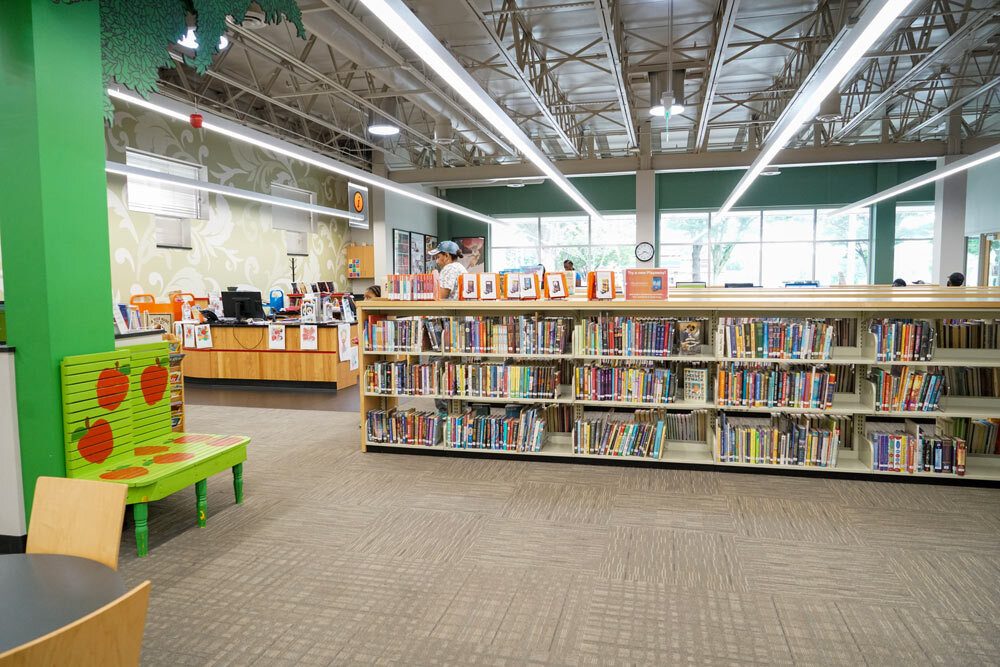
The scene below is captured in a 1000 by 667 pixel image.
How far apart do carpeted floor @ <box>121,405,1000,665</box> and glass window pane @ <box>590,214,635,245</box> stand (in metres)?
13.5

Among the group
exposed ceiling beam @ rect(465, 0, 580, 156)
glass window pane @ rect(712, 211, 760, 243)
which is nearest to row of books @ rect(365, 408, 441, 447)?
exposed ceiling beam @ rect(465, 0, 580, 156)

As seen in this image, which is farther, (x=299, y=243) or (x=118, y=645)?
(x=299, y=243)

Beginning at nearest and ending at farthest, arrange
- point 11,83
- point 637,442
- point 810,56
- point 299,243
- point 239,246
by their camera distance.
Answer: point 11,83, point 637,442, point 810,56, point 239,246, point 299,243

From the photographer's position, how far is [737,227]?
16766mm

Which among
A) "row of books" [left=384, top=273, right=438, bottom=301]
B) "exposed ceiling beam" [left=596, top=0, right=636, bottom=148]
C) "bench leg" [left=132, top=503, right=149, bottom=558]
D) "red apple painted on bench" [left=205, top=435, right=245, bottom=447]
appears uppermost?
"exposed ceiling beam" [left=596, top=0, right=636, bottom=148]

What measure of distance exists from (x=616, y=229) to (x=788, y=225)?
4.62 m

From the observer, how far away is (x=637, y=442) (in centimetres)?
490

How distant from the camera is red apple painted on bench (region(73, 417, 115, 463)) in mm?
3416

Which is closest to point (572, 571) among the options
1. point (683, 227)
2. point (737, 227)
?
point (683, 227)

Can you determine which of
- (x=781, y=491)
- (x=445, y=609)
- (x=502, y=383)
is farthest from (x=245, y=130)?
(x=781, y=491)

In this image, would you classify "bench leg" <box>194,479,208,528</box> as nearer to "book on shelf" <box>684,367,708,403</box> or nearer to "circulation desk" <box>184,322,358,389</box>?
"book on shelf" <box>684,367,708,403</box>

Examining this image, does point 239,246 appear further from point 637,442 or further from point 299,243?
point 637,442

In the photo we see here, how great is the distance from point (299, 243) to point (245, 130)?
7.30 m

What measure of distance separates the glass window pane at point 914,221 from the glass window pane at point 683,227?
4.87m
